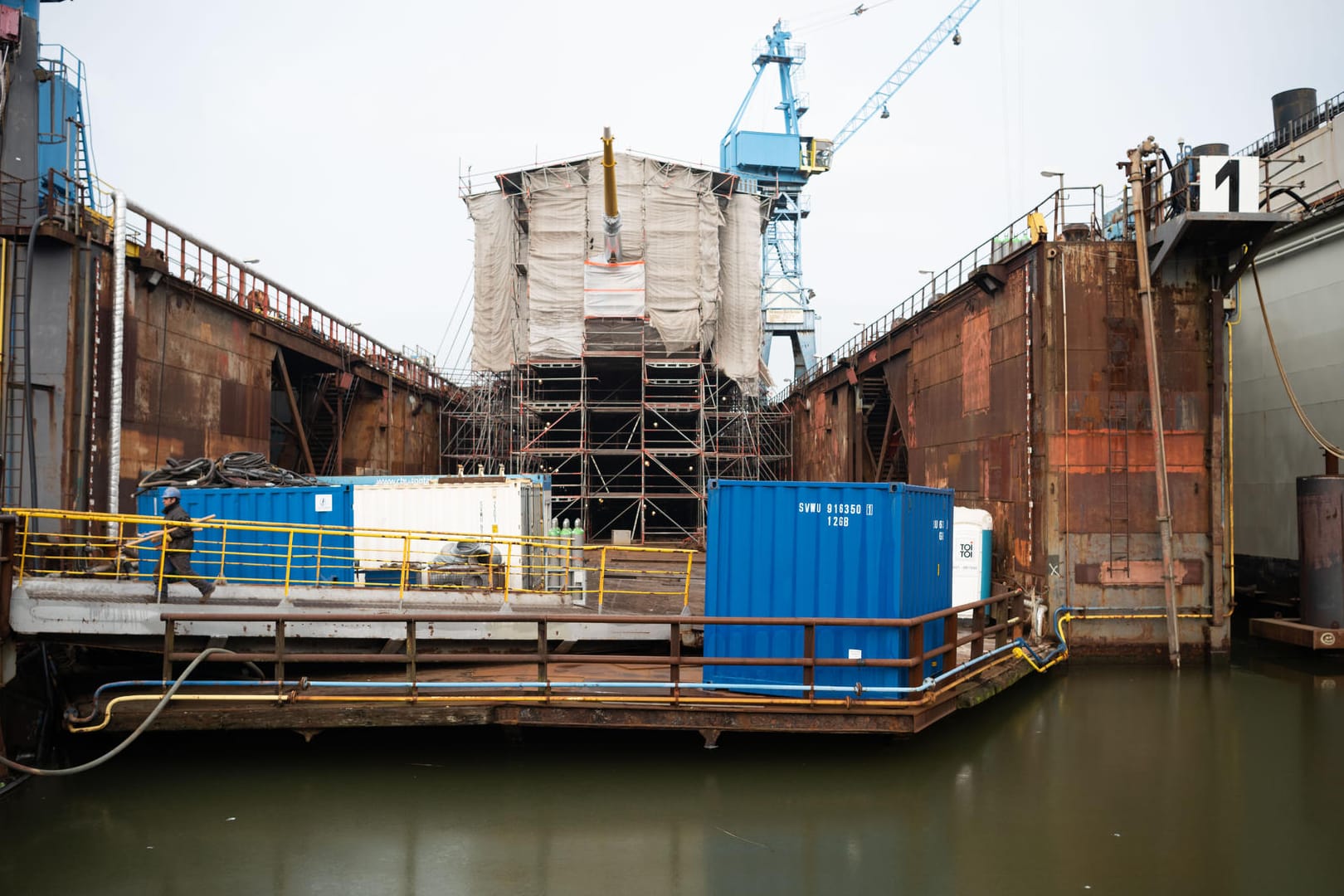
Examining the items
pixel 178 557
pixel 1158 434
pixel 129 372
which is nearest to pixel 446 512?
pixel 178 557

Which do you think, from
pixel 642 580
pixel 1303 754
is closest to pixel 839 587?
pixel 1303 754

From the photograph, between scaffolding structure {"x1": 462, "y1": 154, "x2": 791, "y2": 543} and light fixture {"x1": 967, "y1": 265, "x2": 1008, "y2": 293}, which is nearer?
light fixture {"x1": 967, "y1": 265, "x2": 1008, "y2": 293}

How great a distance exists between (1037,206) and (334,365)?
23450 mm

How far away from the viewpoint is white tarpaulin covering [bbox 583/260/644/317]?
3534 centimetres

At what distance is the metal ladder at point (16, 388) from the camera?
16.2 metres

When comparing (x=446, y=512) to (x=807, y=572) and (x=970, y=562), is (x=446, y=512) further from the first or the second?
(x=970, y=562)

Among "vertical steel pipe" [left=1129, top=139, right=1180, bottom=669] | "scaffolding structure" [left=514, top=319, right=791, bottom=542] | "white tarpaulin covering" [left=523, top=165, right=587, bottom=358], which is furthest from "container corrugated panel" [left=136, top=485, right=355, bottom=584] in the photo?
"white tarpaulin covering" [left=523, top=165, right=587, bottom=358]

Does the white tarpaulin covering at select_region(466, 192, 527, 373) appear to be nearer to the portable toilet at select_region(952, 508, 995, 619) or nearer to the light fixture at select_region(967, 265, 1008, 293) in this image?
the light fixture at select_region(967, 265, 1008, 293)

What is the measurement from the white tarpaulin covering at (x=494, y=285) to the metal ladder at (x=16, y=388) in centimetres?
2195

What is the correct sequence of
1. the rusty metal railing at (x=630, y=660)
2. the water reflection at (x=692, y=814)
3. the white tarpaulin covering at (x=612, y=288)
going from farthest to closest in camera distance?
the white tarpaulin covering at (x=612, y=288) → the rusty metal railing at (x=630, y=660) → the water reflection at (x=692, y=814)

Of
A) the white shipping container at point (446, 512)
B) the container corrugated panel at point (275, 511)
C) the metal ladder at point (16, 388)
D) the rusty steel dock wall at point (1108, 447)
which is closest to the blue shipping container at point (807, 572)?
the white shipping container at point (446, 512)

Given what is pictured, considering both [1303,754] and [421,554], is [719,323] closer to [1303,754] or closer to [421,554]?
[421,554]

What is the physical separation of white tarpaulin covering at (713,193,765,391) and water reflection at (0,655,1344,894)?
90.9 ft

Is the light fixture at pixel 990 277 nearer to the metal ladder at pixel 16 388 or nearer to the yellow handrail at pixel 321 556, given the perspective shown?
the yellow handrail at pixel 321 556
